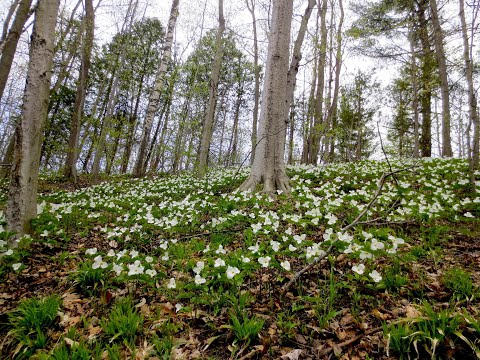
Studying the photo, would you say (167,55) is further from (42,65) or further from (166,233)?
(166,233)

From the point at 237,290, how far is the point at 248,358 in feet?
2.24

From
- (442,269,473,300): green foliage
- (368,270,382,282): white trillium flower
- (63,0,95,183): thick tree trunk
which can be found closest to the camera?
(442,269,473,300): green foliage

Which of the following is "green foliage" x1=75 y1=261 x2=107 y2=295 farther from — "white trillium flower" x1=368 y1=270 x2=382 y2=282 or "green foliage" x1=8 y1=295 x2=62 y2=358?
"white trillium flower" x1=368 y1=270 x2=382 y2=282

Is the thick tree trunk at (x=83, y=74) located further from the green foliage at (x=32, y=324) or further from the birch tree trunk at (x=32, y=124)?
the green foliage at (x=32, y=324)

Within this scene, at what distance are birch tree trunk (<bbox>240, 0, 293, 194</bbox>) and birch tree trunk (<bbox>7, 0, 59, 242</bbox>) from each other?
3.59 metres

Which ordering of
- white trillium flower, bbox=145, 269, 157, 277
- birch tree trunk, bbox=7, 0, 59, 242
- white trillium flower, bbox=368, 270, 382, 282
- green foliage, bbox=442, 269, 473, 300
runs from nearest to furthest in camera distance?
1. green foliage, bbox=442, 269, 473, 300
2. white trillium flower, bbox=368, 270, 382, 282
3. white trillium flower, bbox=145, 269, 157, 277
4. birch tree trunk, bbox=7, 0, 59, 242

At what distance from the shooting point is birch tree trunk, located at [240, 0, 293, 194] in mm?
5535

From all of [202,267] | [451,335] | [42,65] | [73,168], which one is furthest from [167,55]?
[451,335]

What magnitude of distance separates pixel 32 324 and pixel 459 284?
343 centimetres

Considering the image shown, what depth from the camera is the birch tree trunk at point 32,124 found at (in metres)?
3.35

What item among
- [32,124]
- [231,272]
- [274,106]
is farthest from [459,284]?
[32,124]

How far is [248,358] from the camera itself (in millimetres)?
1779

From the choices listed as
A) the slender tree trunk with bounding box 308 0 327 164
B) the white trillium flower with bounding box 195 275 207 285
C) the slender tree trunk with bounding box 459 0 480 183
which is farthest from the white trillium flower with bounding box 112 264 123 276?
the slender tree trunk with bounding box 308 0 327 164

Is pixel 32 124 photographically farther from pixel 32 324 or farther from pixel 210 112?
pixel 210 112
